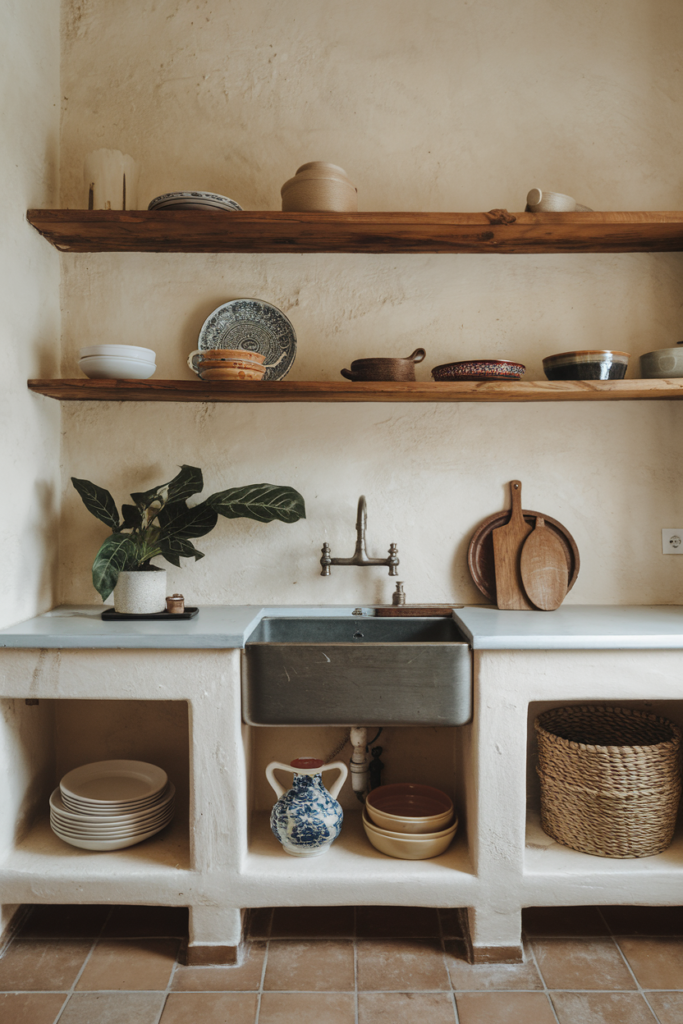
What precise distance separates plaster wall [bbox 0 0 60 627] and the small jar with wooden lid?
78 centimetres

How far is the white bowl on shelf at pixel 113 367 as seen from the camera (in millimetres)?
1993

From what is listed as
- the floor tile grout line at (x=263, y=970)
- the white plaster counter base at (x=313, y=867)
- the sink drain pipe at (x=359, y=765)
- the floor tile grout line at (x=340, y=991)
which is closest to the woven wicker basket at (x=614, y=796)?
the white plaster counter base at (x=313, y=867)

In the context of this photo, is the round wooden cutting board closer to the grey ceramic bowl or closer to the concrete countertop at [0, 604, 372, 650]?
the grey ceramic bowl

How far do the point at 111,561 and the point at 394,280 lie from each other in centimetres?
126

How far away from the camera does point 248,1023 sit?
1524mm

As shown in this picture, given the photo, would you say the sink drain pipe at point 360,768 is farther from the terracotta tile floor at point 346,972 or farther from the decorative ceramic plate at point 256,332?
the decorative ceramic plate at point 256,332

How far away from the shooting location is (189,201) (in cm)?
197

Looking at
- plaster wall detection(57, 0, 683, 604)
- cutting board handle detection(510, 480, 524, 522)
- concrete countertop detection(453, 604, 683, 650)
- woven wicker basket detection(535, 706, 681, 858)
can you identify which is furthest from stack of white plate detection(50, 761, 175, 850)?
cutting board handle detection(510, 480, 524, 522)

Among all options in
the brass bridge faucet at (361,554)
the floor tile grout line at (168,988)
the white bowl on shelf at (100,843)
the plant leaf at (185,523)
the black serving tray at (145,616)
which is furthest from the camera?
the brass bridge faucet at (361,554)

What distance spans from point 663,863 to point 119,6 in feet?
10.0

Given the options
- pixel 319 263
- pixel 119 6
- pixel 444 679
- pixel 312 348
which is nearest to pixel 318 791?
pixel 444 679

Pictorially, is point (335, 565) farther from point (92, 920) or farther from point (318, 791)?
point (92, 920)

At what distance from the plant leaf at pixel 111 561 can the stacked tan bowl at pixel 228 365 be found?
20.8 inches

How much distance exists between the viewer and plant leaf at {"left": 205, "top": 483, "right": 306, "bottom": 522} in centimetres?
202
